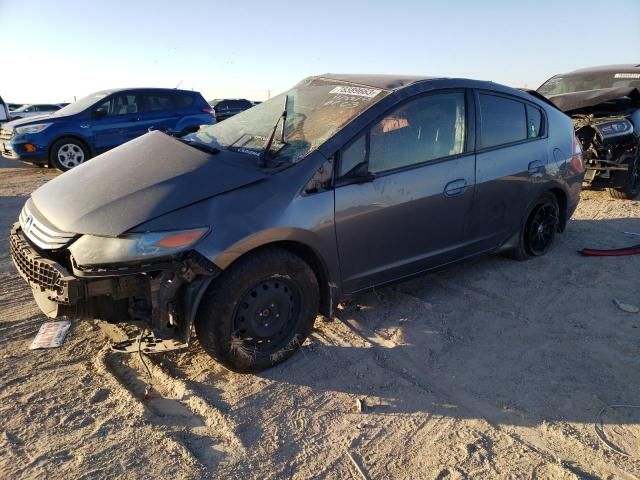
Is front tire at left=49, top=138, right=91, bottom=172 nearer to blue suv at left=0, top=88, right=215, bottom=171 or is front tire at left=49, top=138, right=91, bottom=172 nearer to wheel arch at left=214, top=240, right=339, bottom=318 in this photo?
blue suv at left=0, top=88, right=215, bottom=171

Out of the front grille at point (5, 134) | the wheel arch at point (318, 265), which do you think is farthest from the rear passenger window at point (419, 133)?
the front grille at point (5, 134)

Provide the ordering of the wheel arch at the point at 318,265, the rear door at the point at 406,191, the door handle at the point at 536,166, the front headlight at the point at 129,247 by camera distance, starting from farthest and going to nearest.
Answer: the door handle at the point at 536,166
the rear door at the point at 406,191
the wheel arch at the point at 318,265
the front headlight at the point at 129,247

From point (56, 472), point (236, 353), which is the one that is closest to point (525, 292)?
point (236, 353)

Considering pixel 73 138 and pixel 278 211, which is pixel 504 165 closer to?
pixel 278 211

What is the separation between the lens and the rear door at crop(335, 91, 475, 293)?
10.6 feet

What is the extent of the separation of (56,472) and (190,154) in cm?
194

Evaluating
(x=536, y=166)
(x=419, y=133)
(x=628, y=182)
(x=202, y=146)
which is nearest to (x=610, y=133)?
(x=628, y=182)

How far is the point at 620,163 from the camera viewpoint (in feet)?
23.6

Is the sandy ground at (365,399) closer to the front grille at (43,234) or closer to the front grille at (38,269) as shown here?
the front grille at (38,269)

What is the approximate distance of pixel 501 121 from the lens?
13.8 feet

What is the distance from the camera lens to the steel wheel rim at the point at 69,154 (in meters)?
10.0

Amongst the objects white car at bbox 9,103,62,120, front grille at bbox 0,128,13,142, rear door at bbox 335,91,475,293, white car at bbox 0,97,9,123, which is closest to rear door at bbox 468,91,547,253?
rear door at bbox 335,91,475,293

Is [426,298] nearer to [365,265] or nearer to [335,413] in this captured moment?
[365,265]

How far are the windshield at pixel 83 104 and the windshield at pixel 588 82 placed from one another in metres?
8.98
